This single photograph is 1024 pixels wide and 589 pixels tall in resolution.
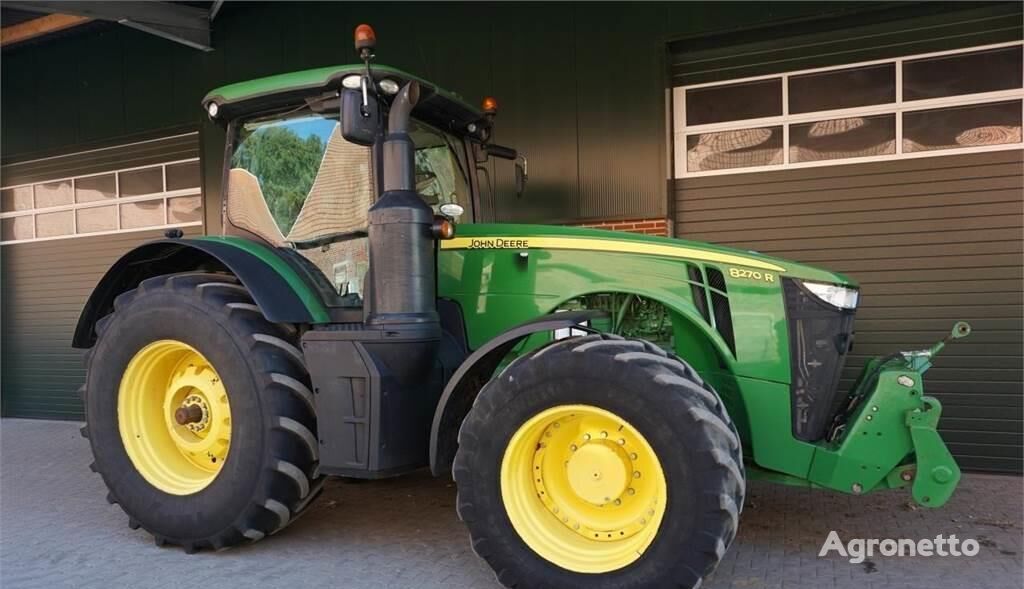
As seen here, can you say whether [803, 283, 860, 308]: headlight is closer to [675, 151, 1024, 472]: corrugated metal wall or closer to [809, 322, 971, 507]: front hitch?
[809, 322, 971, 507]: front hitch

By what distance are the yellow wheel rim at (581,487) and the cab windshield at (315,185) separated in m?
1.37

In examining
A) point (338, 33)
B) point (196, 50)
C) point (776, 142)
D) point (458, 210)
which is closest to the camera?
point (458, 210)

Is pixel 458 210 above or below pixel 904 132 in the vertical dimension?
below

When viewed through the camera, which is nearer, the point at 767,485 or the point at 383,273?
the point at 383,273

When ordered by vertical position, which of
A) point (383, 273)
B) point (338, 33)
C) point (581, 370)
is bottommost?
point (581, 370)

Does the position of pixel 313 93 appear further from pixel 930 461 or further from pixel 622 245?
pixel 930 461

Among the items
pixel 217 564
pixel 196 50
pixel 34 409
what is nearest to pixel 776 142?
pixel 217 564

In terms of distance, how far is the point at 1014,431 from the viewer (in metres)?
5.64

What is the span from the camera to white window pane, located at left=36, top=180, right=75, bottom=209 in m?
9.55

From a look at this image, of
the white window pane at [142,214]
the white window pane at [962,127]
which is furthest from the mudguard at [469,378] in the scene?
the white window pane at [142,214]

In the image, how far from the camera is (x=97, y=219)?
9359 millimetres

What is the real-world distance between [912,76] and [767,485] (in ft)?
11.4

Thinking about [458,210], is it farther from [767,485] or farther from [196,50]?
[196,50]

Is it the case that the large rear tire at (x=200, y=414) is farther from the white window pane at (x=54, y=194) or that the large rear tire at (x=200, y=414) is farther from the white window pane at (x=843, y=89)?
the white window pane at (x=54, y=194)
